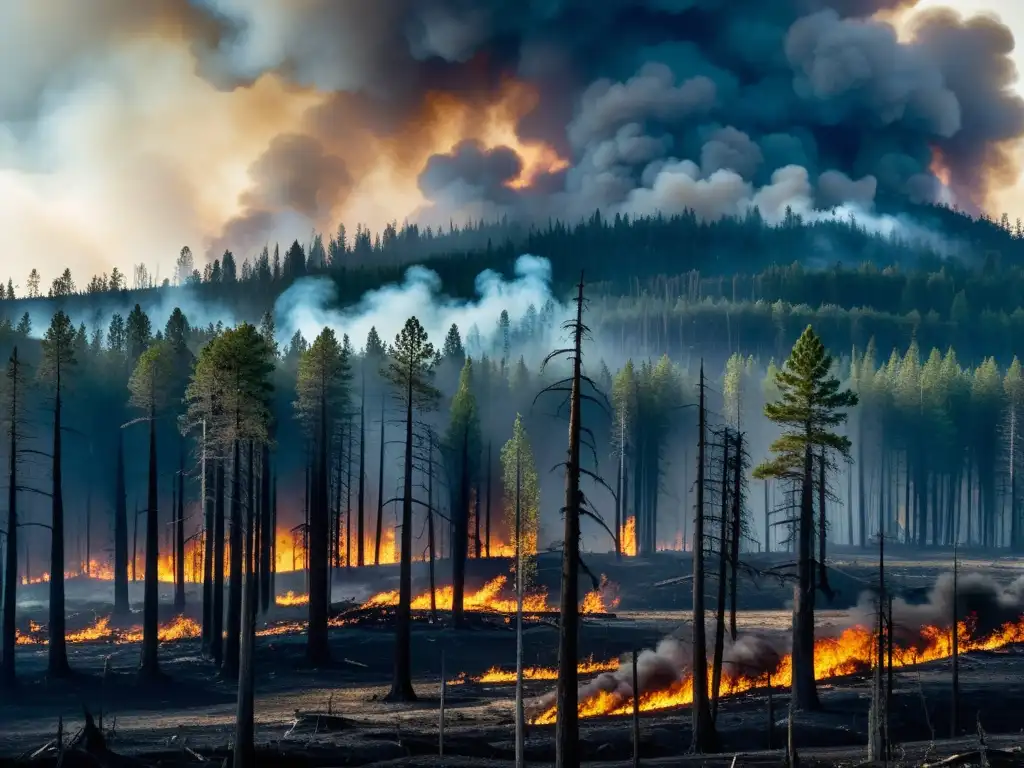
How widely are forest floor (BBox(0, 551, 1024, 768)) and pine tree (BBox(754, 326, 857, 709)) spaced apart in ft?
6.24

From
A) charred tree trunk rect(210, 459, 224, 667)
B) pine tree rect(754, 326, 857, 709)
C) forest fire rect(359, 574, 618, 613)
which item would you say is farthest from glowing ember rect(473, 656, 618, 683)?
forest fire rect(359, 574, 618, 613)

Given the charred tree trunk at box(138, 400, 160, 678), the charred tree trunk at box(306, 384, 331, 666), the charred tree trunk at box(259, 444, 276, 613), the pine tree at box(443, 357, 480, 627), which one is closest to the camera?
the charred tree trunk at box(138, 400, 160, 678)

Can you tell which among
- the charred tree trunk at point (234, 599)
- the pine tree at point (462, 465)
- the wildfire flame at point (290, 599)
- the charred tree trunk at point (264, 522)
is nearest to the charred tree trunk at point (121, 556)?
the charred tree trunk at point (264, 522)

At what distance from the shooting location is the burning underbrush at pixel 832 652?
48.1 meters

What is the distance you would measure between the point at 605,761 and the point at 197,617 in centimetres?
4952

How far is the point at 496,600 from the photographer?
292 feet

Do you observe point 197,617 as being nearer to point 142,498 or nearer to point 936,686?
point 142,498

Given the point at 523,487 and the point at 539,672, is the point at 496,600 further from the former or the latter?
the point at 539,672

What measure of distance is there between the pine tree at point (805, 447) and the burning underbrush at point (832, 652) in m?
3.21

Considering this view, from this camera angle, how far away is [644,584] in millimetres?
91062

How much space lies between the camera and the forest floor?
114 feet

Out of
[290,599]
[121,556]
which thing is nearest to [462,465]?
[290,599]

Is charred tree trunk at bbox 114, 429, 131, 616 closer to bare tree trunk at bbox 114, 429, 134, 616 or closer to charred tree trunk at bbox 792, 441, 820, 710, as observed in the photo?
bare tree trunk at bbox 114, 429, 134, 616

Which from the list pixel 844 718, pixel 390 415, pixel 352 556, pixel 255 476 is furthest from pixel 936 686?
pixel 390 415
